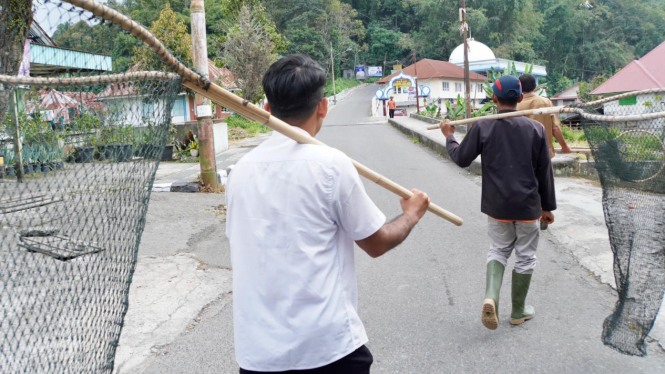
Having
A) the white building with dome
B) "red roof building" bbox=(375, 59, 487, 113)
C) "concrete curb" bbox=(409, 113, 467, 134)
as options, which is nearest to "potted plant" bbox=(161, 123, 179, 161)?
"concrete curb" bbox=(409, 113, 467, 134)

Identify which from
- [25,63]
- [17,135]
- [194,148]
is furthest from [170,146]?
[17,135]

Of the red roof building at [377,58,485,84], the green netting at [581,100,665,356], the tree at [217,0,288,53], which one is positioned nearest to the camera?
the green netting at [581,100,665,356]

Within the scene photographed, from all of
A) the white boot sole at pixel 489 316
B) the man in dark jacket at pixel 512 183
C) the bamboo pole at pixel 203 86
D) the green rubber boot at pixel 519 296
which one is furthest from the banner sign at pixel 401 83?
the bamboo pole at pixel 203 86

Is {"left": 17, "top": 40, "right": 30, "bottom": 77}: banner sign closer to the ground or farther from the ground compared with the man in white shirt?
farther from the ground

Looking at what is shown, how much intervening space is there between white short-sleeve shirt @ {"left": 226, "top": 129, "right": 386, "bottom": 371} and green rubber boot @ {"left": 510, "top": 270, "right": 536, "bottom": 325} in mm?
2338

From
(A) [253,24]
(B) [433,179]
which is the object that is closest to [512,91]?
(B) [433,179]

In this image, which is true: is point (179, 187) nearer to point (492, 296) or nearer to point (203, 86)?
point (492, 296)

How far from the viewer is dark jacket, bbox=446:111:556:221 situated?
12.4ft

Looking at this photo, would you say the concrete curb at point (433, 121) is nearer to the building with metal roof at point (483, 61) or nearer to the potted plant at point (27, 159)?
the potted plant at point (27, 159)

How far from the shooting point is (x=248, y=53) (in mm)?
28156

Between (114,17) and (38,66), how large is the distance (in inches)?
39.2

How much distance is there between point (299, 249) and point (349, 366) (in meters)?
0.44

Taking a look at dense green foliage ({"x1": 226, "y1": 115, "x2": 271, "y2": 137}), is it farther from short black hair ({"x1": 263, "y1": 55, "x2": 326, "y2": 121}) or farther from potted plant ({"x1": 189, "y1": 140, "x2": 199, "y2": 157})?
short black hair ({"x1": 263, "y1": 55, "x2": 326, "y2": 121})

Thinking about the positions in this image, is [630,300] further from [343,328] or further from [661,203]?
[343,328]
